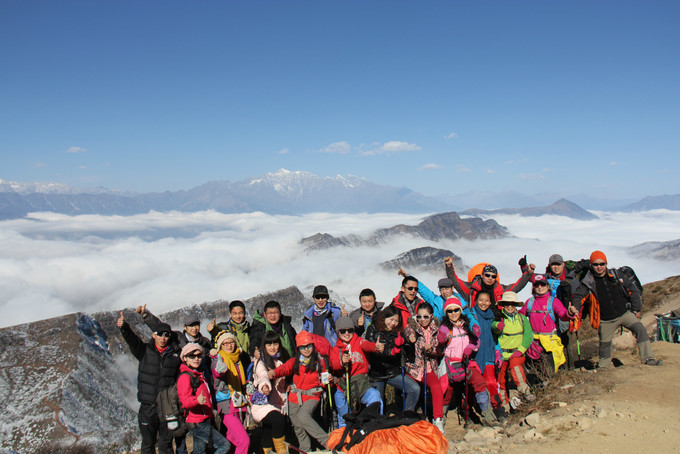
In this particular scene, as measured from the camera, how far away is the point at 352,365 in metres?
6.32

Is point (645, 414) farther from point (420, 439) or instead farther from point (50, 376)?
point (50, 376)

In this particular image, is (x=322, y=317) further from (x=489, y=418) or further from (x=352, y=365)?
(x=489, y=418)

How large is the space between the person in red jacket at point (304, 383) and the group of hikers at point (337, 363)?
0.02 metres

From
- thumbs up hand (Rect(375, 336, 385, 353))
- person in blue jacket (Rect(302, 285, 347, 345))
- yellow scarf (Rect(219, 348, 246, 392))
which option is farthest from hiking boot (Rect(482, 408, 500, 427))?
yellow scarf (Rect(219, 348, 246, 392))

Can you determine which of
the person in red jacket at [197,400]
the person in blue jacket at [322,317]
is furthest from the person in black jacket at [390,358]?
the person in red jacket at [197,400]

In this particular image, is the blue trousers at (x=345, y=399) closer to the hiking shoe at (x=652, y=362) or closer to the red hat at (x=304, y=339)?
the red hat at (x=304, y=339)

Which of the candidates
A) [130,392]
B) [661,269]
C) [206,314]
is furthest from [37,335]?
[661,269]

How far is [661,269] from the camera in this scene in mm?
154375

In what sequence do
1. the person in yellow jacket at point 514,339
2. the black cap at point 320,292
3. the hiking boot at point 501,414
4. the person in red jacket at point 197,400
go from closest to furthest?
the person in red jacket at point 197,400, the hiking boot at point 501,414, the person in yellow jacket at point 514,339, the black cap at point 320,292

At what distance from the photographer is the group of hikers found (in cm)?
607

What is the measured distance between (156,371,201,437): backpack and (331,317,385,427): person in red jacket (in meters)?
2.20

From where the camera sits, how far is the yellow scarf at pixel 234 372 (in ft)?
21.1

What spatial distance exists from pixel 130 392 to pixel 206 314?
63.5 meters

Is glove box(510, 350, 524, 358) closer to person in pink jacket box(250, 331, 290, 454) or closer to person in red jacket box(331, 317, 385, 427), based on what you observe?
person in red jacket box(331, 317, 385, 427)
